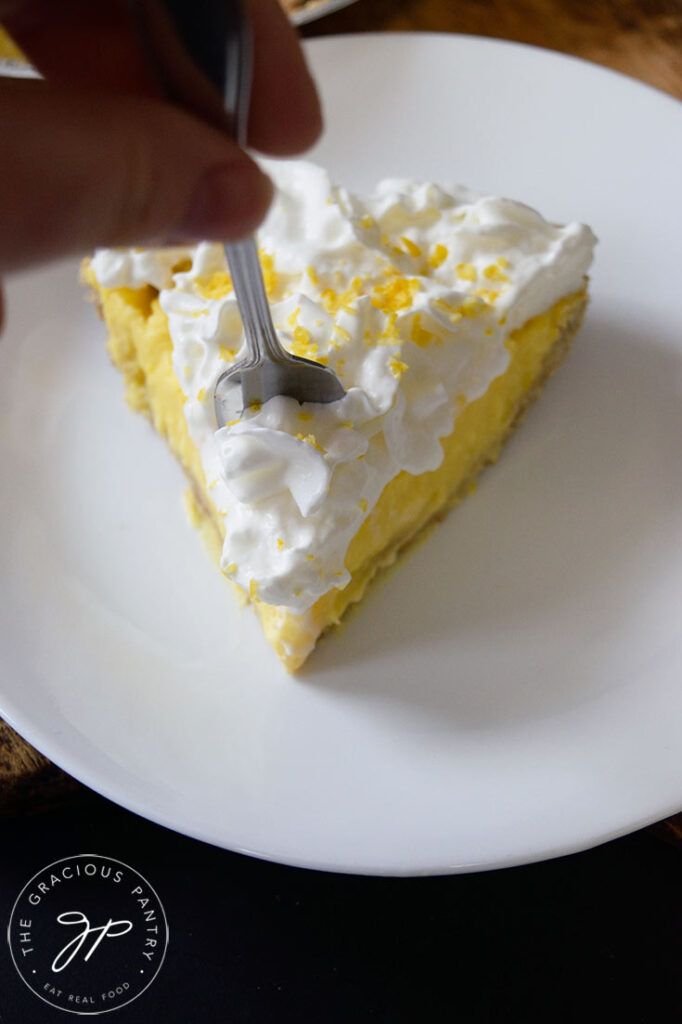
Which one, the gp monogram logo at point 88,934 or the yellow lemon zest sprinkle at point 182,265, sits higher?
the yellow lemon zest sprinkle at point 182,265

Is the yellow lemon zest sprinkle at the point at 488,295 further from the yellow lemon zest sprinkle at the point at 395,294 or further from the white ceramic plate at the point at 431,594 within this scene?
the white ceramic plate at the point at 431,594

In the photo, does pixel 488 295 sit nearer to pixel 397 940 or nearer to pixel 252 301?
pixel 252 301

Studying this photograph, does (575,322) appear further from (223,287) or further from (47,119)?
(47,119)

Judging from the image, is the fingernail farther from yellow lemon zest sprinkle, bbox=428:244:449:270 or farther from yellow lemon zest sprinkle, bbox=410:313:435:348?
yellow lemon zest sprinkle, bbox=428:244:449:270

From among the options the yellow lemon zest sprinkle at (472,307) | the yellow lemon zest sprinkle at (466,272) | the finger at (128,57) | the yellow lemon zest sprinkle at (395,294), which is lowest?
the yellow lemon zest sprinkle at (395,294)

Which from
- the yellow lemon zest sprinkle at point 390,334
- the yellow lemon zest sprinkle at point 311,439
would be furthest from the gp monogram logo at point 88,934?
the yellow lemon zest sprinkle at point 390,334

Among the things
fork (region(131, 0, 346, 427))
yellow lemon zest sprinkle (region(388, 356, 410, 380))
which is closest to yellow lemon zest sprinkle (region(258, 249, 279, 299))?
yellow lemon zest sprinkle (region(388, 356, 410, 380))

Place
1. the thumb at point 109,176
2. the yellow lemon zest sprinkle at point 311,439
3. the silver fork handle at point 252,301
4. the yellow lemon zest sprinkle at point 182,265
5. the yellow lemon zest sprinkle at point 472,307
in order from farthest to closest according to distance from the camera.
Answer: the yellow lemon zest sprinkle at point 182,265 < the yellow lemon zest sprinkle at point 472,307 < the yellow lemon zest sprinkle at point 311,439 < the silver fork handle at point 252,301 < the thumb at point 109,176

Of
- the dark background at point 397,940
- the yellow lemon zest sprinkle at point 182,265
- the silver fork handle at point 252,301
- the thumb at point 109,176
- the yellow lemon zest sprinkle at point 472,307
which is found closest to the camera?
the thumb at point 109,176

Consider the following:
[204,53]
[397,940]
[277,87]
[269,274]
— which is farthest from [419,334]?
[397,940]
